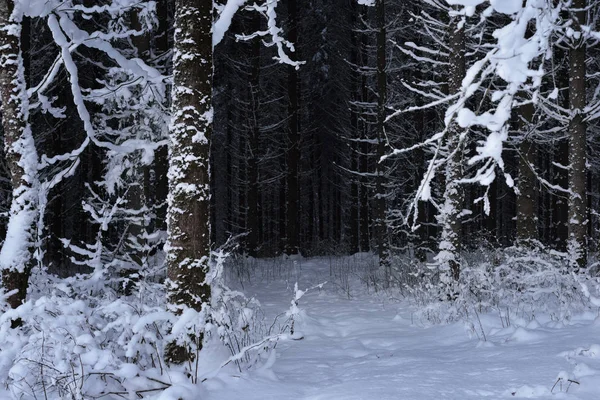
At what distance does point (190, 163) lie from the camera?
4207 millimetres

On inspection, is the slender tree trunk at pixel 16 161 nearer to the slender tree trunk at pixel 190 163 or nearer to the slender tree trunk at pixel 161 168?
the slender tree trunk at pixel 190 163

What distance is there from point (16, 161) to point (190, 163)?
6.83ft

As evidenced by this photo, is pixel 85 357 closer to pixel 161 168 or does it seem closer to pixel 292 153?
pixel 161 168

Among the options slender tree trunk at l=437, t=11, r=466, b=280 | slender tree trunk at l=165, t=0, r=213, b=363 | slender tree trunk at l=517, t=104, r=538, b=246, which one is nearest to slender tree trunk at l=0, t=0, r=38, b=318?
slender tree trunk at l=165, t=0, r=213, b=363

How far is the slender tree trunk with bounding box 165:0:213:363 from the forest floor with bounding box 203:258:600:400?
88 cm

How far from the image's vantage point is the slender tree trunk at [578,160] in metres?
8.27

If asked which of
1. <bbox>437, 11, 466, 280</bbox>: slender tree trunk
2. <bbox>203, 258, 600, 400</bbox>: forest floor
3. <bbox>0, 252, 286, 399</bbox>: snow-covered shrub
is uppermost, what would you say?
<bbox>437, 11, 466, 280</bbox>: slender tree trunk

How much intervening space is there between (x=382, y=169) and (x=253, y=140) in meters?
4.99

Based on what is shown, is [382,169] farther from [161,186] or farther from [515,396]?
[515,396]

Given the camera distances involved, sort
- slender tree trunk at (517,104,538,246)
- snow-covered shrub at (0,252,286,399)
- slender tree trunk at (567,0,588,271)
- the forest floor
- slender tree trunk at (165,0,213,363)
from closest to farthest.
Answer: snow-covered shrub at (0,252,286,399) → the forest floor → slender tree trunk at (165,0,213,363) → slender tree trunk at (567,0,588,271) → slender tree trunk at (517,104,538,246)

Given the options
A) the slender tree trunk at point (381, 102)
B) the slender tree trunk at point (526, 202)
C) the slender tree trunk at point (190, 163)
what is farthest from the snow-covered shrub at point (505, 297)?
the slender tree trunk at point (381, 102)

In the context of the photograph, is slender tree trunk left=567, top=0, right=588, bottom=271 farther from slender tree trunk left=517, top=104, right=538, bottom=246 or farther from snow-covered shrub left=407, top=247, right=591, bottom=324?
slender tree trunk left=517, top=104, right=538, bottom=246

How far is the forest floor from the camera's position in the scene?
3371 millimetres

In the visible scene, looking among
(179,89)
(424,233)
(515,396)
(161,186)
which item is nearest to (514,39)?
(515,396)
